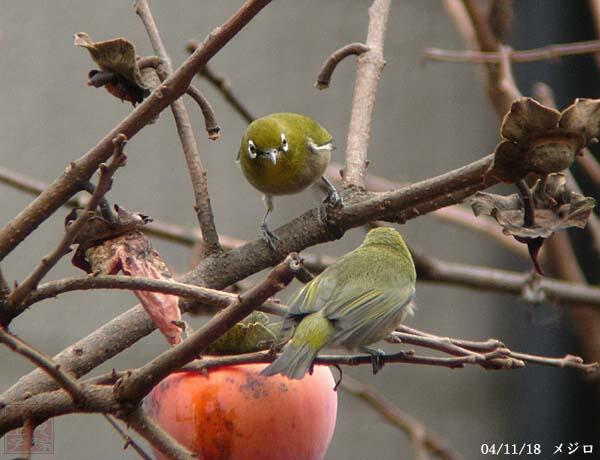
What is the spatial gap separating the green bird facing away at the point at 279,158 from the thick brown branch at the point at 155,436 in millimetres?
1152

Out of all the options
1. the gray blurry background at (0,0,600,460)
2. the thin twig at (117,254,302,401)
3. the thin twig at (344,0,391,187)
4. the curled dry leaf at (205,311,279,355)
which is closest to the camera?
the thin twig at (117,254,302,401)

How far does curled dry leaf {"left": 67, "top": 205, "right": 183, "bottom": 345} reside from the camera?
2.58ft

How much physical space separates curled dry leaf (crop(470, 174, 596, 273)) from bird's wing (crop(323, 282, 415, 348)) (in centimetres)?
23

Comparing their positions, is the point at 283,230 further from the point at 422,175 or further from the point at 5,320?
the point at 422,175

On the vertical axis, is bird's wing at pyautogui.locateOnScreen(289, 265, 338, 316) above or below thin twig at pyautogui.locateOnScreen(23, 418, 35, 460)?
above

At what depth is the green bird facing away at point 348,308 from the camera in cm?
83

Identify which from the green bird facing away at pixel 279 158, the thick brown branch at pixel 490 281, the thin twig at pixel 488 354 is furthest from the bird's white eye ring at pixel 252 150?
the thin twig at pixel 488 354

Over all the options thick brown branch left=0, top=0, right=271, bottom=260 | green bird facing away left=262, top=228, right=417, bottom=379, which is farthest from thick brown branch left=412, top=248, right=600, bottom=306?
thick brown branch left=0, top=0, right=271, bottom=260

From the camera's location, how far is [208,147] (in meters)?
3.16

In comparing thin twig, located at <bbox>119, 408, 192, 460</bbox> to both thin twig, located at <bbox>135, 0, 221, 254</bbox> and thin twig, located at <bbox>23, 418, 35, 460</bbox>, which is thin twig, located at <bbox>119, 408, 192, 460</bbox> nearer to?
thin twig, located at <bbox>23, 418, 35, 460</bbox>

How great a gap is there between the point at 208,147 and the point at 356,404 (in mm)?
1107

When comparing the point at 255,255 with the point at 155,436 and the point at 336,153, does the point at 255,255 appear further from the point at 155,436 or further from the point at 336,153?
the point at 336,153

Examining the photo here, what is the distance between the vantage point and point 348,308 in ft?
3.27

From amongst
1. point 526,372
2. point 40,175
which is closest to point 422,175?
point 526,372
